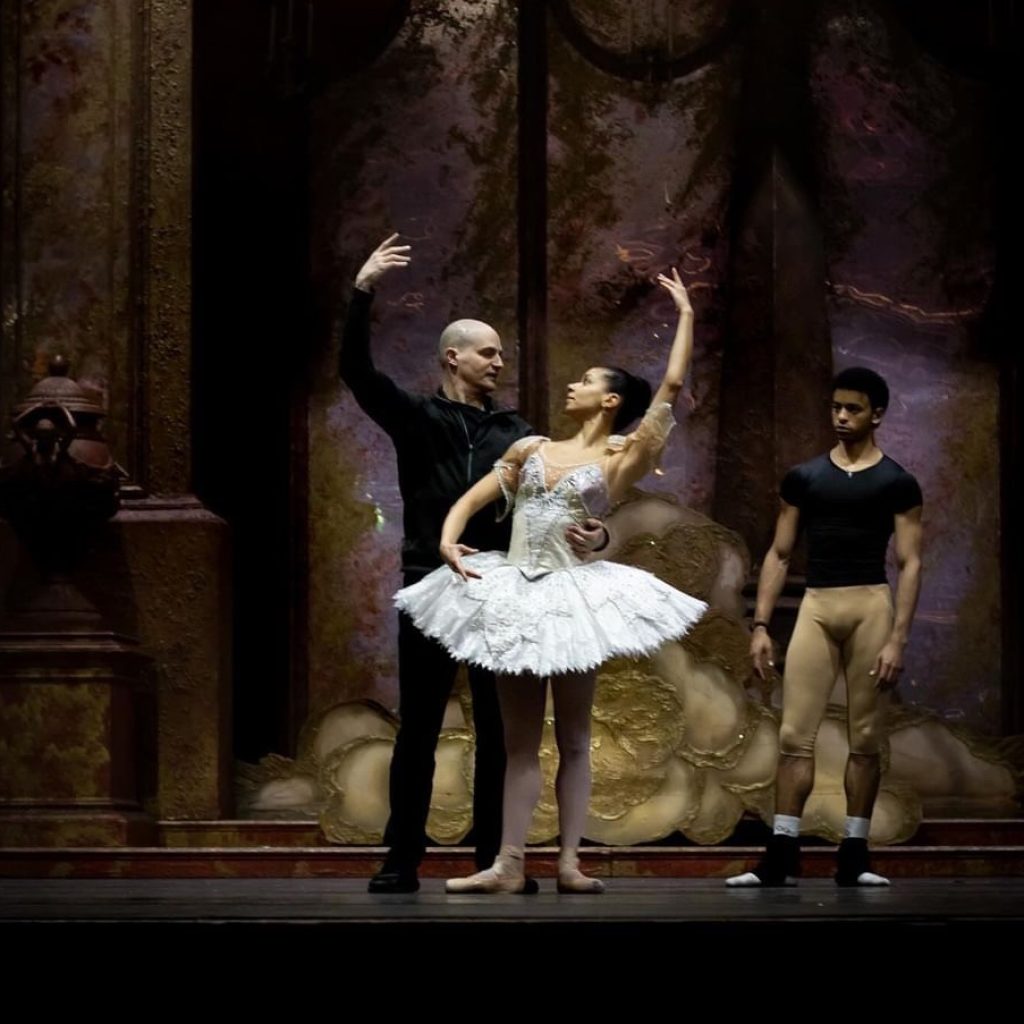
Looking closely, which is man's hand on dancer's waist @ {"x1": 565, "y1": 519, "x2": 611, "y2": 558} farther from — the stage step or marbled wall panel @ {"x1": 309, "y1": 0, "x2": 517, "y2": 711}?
marbled wall panel @ {"x1": 309, "y1": 0, "x2": 517, "y2": 711}

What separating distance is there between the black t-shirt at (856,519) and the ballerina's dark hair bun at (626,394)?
2.89 ft

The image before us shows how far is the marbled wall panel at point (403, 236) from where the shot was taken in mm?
11383

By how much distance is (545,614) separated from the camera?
701cm

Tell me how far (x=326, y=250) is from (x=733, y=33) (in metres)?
2.16

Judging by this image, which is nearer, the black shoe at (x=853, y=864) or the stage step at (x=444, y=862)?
the black shoe at (x=853, y=864)

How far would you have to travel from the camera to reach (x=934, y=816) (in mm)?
10312

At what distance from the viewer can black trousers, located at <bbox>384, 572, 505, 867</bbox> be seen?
Result: 24.0 feet

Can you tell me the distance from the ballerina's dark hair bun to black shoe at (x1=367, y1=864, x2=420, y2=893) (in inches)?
57.0

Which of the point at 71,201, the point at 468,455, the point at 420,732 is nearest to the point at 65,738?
the point at 71,201

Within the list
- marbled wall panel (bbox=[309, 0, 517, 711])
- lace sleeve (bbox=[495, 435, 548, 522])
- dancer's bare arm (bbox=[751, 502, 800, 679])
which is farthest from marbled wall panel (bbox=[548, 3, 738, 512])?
lace sleeve (bbox=[495, 435, 548, 522])

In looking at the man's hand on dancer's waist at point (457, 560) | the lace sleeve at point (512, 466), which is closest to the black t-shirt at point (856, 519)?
the lace sleeve at point (512, 466)

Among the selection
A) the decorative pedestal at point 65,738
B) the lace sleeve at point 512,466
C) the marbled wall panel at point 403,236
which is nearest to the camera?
the lace sleeve at point 512,466

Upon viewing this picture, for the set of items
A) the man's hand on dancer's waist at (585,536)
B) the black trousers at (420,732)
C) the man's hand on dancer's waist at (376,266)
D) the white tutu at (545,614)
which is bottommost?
the black trousers at (420,732)

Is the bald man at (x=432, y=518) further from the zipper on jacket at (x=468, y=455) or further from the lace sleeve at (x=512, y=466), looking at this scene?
the lace sleeve at (x=512, y=466)
